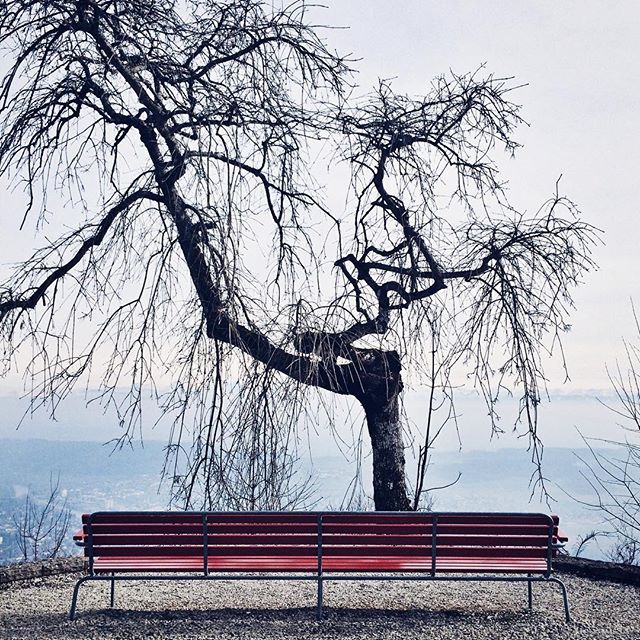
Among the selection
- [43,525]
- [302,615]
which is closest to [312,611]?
[302,615]

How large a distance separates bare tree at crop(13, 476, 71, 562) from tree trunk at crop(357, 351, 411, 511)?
3018 millimetres

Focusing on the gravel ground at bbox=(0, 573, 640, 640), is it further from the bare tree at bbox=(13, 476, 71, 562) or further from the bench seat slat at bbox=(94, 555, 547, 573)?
the bare tree at bbox=(13, 476, 71, 562)

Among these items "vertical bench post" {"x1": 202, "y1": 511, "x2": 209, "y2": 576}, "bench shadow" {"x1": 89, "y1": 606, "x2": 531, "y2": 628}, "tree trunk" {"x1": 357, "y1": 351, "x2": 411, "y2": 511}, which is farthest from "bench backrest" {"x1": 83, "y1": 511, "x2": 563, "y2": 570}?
"tree trunk" {"x1": 357, "y1": 351, "x2": 411, "y2": 511}

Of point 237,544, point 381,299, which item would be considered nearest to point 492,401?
point 381,299

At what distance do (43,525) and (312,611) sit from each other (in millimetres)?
4620

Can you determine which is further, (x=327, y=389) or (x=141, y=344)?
(x=327, y=389)

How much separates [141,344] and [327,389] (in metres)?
1.43

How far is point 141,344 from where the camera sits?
6.22 meters

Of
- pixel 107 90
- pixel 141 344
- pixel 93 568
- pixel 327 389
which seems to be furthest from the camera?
pixel 107 90

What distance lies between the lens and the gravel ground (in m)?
5.05

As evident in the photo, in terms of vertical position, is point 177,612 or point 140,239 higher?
point 140,239

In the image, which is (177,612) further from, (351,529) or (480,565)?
(480,565)

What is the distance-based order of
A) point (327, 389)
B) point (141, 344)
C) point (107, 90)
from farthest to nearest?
1. point (107, 90)
2. point (327, 389)
3. point (141, 344)

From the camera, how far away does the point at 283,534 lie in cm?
536
